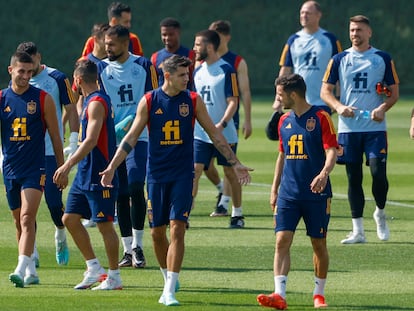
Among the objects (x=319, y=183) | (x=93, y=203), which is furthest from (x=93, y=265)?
(x=319, y=183)

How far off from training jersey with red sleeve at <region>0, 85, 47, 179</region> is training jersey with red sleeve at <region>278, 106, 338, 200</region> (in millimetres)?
2314

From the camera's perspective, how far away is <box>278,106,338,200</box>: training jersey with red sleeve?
35.2 feet

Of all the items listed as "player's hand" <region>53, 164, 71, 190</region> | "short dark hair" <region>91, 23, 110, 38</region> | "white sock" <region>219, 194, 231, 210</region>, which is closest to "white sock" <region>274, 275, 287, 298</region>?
"player's hand" <region>53, 164, 71, 190</region>

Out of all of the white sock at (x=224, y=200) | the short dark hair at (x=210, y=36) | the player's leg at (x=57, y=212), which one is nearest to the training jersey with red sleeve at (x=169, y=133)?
the player's leg at (x=57, y=212)

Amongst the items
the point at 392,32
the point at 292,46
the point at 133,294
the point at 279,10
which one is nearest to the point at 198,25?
the point at 279,10

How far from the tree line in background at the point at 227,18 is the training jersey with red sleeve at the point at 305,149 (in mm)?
36441

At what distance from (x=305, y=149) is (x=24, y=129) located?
2.60 m

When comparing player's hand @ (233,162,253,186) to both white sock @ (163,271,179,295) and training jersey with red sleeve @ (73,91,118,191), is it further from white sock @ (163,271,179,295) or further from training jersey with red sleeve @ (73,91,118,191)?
training jersey with red sleeve @ (73,91,118,191)

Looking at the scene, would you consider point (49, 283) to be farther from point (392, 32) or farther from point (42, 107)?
point (392, 32)

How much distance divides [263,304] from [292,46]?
753 centimetres

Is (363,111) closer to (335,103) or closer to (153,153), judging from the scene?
(335,103)

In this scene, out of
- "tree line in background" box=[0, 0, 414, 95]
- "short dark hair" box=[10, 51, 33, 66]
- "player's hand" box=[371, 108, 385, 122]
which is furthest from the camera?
"tree line in background" box=[0, 0, 414, 95]

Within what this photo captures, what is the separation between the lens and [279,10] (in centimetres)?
5006

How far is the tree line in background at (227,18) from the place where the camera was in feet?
158
